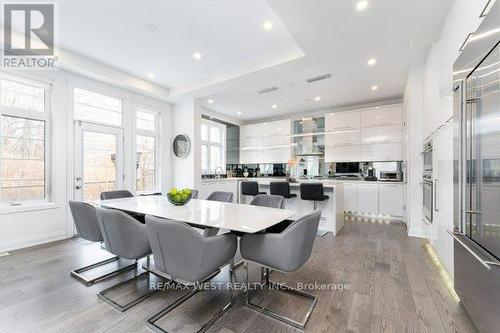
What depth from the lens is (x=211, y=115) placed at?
651cm

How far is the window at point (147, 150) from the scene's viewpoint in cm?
482

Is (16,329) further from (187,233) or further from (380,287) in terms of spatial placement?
(380,287)

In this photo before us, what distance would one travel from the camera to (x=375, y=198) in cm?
509

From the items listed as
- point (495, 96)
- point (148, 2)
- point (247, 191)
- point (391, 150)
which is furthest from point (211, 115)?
point (495, 96)

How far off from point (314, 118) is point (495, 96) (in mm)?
5261

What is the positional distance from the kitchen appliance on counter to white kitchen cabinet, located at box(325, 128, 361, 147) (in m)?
0.94

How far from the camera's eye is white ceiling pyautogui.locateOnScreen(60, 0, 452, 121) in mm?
2375

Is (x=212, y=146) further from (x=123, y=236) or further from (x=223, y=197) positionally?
(x=123, y=236)

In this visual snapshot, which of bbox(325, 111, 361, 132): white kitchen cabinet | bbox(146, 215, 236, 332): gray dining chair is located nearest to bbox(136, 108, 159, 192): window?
bbox(146, 215, 236, 332): gray dining chair

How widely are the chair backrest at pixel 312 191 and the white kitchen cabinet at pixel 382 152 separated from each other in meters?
2.35

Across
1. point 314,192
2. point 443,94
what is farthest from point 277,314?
point 443,94

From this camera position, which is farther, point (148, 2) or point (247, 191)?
point (247, 191)

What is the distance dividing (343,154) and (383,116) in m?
1.25

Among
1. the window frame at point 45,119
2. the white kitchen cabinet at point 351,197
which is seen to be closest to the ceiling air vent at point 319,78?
the white kitchen cabinet at point 351,197
